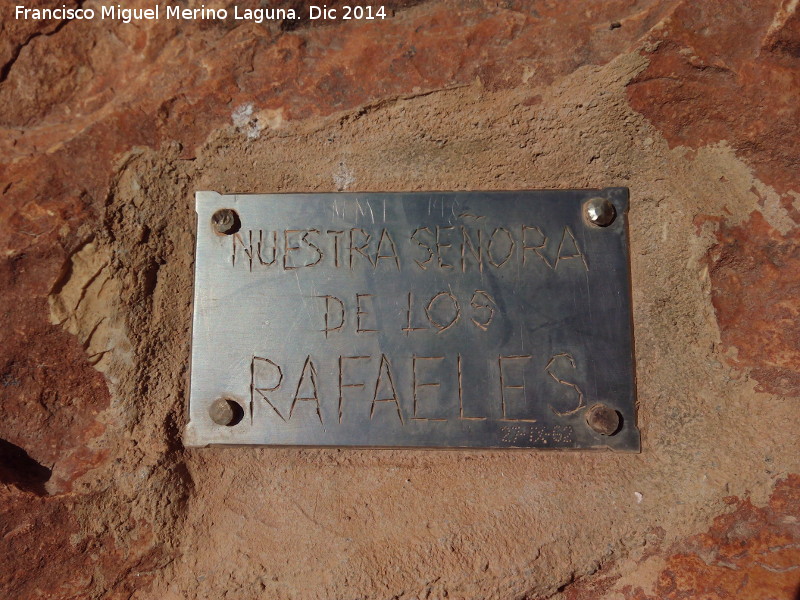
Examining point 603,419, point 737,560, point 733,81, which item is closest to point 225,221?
point 603,419

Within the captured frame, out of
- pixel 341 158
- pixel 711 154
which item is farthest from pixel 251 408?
pixel 711 154

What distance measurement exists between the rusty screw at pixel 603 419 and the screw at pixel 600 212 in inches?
18.5

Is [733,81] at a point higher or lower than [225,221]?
higher

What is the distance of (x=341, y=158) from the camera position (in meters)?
1.45

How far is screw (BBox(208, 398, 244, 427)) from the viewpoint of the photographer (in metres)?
1.37

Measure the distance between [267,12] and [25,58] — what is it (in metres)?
0.66

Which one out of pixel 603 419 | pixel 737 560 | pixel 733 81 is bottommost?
pixel 737 560

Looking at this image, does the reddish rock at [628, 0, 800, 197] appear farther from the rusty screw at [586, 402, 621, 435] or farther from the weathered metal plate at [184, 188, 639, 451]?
the rusty screw at [586, 402, 621, 435]

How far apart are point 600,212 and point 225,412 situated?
3.60ft

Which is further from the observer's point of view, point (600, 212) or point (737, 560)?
point (600, 212)

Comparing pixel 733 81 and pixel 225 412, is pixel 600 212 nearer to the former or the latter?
pixel 733 81

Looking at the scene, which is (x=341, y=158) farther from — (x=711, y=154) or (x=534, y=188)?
(x=711, y=154)

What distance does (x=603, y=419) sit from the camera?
132cm

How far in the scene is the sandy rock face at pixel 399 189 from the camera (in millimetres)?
1303
